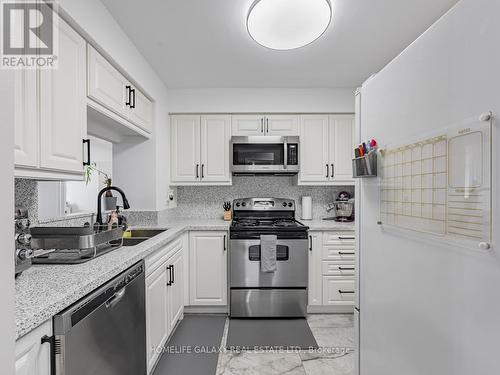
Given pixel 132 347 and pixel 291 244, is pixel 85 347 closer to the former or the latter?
pixel 132 347

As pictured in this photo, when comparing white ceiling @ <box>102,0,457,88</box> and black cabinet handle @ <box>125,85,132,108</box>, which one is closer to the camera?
white ceiling @ <box>102,0,457,88</box>

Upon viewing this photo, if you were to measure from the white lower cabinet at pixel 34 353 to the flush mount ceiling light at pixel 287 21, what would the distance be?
183cm

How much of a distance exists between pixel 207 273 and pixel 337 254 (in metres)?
1.36

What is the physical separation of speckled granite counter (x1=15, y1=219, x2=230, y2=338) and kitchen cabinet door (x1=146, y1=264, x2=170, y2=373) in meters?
0.34

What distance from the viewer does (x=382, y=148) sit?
1.16 m

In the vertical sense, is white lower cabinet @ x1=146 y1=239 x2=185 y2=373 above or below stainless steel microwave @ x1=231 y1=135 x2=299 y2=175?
below

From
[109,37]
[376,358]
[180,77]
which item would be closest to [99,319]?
[376,358]

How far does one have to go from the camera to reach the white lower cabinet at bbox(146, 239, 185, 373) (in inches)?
69.8

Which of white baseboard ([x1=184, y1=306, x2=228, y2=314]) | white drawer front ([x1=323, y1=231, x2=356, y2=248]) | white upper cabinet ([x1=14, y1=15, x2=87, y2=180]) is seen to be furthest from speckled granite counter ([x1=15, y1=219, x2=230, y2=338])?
white drawer front ([x1=323, y1=231, x2=356, y2=248])

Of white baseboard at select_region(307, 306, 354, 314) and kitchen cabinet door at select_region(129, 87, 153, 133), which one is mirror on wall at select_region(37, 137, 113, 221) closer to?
kitchen cabinet door at select_region(129, 87, 153, 133)

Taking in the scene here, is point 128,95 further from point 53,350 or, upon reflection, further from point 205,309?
point 205,309

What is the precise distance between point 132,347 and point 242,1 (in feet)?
6.96

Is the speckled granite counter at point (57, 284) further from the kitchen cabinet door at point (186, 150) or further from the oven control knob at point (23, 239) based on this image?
the kitchen cabinet door at point (186, 150)

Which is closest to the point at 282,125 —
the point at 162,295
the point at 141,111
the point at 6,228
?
the point at 141,111
